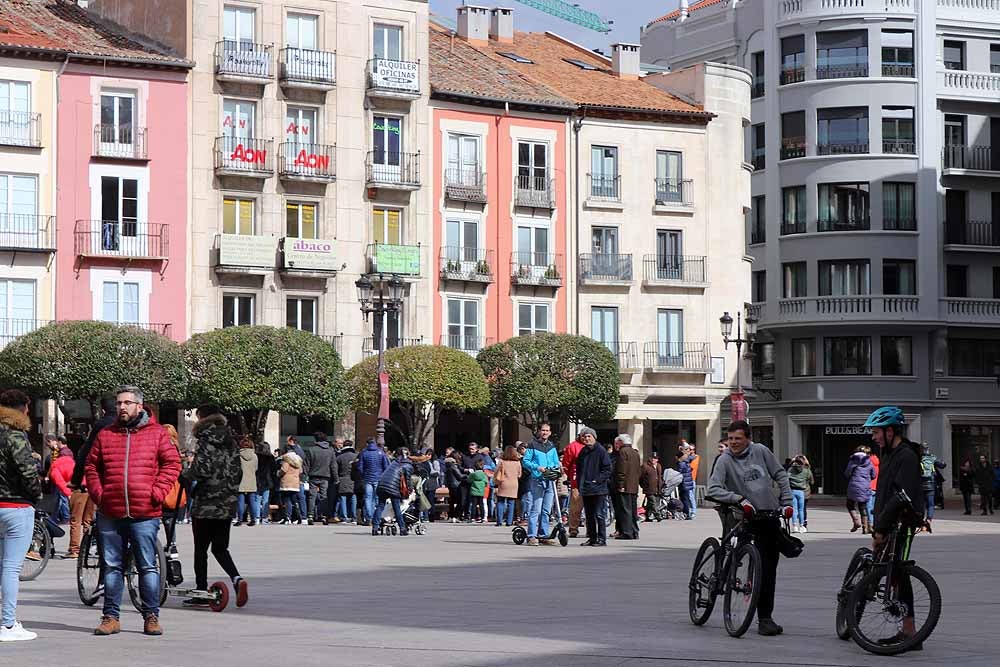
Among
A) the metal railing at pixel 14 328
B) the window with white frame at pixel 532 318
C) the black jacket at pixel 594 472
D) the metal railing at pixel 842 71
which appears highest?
the metal railing at pixel 842 71

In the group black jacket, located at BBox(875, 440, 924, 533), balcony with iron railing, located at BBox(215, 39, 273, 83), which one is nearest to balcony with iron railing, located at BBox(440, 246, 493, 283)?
balcony with iron railing, located at BBox(215, 39, 273, 83)

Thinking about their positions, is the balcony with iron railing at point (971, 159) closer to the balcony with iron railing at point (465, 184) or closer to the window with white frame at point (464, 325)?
the balcony with iron railing at point (465, 184)

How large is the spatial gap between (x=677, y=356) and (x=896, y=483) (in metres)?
50.1

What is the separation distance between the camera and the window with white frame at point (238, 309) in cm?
5588

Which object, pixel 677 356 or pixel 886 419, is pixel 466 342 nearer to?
pixel 677 356

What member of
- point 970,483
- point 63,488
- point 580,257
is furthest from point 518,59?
point 63,488

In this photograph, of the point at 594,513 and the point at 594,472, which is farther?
the point at 594,513

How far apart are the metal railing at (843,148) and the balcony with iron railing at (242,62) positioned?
75.9 feet

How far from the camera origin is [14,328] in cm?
5206

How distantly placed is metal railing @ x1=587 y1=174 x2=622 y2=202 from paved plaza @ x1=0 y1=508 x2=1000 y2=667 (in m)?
35.7

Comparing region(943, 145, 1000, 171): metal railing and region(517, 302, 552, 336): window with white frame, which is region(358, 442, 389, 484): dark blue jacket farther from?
region(943, 145, 1000, 171): metal railing

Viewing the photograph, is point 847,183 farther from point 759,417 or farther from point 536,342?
point 536,342

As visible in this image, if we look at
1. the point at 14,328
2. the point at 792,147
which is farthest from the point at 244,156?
the point at 792,147

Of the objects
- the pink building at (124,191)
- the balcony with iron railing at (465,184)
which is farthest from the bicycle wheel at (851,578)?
the balcony with iron railing at (465,184)
